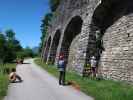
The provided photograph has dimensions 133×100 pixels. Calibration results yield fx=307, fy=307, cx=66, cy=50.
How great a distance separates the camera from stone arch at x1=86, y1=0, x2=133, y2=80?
650 inches

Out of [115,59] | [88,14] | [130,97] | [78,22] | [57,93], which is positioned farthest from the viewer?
[78,22]

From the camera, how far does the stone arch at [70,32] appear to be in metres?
25.9

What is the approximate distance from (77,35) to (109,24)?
7439mm

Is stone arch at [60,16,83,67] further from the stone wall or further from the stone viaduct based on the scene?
the stone wall

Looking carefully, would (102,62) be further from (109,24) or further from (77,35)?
(77,35)

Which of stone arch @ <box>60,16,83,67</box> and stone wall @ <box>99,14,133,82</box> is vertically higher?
stone arch @ <box>60,16,83,67</box>

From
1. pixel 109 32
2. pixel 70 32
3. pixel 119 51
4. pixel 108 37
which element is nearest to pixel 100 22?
pixel 109 32

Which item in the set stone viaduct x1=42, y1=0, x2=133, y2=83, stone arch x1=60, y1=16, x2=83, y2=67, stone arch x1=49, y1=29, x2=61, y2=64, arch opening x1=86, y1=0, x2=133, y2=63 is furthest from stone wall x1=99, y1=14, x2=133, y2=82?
stone arch x1=49, y1=29, x2=61, y2=64

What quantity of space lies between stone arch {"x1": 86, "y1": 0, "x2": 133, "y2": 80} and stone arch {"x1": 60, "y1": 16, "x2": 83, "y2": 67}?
527 centimetres

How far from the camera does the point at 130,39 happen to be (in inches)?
606

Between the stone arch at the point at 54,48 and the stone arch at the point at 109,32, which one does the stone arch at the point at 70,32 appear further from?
the stone arch at the point at 54,48

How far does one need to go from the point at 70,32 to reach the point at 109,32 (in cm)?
995

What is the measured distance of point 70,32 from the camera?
92.2 feet

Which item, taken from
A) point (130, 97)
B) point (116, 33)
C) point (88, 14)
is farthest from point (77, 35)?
point (130, 97)
